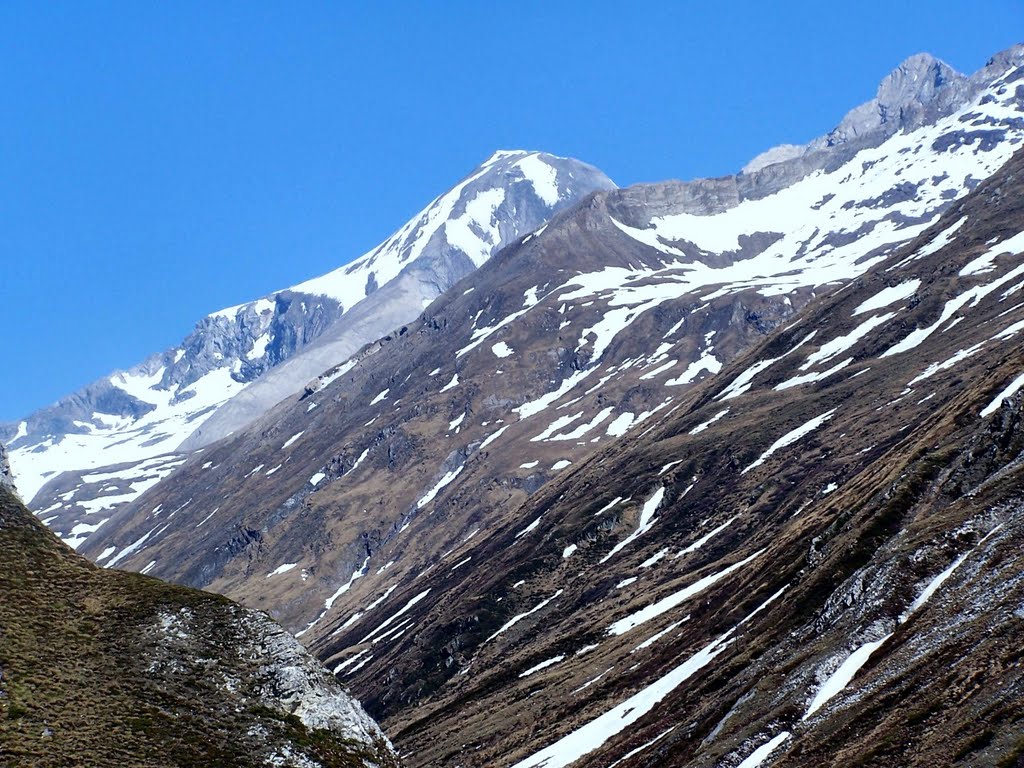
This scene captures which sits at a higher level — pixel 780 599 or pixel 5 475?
pixel 5 475

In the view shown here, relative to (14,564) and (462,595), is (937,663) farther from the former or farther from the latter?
(462,595)

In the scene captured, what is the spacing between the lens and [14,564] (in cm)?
4922

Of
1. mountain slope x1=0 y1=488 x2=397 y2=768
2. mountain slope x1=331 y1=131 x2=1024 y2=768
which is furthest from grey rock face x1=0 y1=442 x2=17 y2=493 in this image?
mountain slope x1=331 y1=131 x2=1024 y2=768

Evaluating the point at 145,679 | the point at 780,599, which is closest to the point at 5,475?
the point at 145,679

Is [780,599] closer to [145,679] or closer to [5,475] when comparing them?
[145,679]

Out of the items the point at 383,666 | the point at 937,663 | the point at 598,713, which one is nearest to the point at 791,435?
the point at 383,666

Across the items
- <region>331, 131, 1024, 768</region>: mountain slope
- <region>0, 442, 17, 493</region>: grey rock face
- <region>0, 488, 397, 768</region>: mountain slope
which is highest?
<region>0, 442, 17, 493</region>: grey rock face

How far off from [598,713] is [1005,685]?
5793 cm

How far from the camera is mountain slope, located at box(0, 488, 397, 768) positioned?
40281 millimetres

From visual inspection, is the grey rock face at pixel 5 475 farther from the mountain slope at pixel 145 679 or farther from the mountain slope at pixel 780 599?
the mountain slope at pixel 780 599

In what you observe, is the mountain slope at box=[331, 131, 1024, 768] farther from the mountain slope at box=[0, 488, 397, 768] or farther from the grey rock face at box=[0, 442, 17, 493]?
the grey rock face at box=[0, 442, 17, 493]

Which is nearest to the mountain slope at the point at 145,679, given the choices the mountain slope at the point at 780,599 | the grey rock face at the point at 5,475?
the grey rock face at the point at 5,475

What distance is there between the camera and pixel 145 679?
146ft

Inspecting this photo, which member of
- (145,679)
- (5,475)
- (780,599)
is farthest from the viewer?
(780,599)
